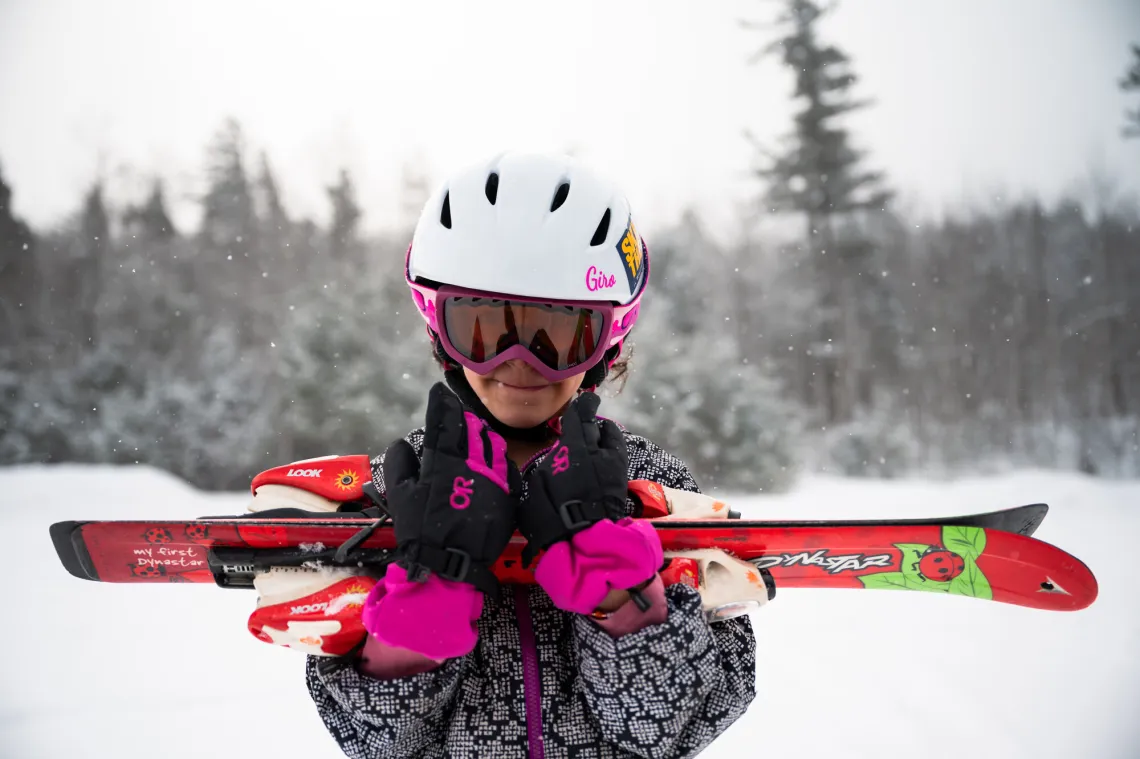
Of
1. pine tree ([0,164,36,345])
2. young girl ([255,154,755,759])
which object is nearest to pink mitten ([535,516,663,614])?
young girl ([255,154,755,759])

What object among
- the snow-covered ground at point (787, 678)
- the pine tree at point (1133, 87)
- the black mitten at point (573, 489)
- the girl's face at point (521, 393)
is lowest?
the snow-covered ground at point (787, 678)

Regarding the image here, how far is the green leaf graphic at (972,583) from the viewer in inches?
72.1

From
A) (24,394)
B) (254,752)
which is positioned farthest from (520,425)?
(24,394)

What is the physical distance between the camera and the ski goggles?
1.56 m

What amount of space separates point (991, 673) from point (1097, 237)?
18140mm

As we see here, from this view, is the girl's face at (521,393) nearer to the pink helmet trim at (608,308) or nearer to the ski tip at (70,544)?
the pink helmet trim at (608,308)

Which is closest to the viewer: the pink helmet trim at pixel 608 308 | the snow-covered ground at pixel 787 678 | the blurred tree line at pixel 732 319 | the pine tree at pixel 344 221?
the pink helmet trim at pixel 608 308

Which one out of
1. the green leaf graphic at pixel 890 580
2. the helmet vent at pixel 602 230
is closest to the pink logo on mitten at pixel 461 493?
the helmet vent at pixel 602 230

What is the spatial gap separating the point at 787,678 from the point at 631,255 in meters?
4.08

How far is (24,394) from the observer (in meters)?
16.8

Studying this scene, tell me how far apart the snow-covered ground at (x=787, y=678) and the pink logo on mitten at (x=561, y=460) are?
2.80m

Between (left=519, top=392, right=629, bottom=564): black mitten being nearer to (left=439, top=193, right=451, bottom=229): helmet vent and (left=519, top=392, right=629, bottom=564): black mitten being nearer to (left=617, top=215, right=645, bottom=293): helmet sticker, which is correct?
(left=617, top=215, right=645, bottom=293): helmet sticker

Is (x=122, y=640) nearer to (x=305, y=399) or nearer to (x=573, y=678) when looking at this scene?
(x=573, y=678)

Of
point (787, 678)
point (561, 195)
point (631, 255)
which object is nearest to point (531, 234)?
point (561, 195)
